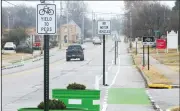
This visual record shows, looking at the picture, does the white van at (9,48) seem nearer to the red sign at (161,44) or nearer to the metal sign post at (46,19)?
the red sign at (161,44)

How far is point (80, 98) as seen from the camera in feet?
39.5

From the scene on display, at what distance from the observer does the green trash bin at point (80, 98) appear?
11.9m

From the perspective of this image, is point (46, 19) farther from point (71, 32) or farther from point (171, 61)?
point (71, 32)

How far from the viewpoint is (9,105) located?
59.2ft

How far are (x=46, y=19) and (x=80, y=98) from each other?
319 cm

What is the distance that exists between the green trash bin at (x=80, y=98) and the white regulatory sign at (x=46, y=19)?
9.64 feet

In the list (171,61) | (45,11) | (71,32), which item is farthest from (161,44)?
(45,11)

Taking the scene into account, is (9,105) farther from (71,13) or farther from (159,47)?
(71,13)

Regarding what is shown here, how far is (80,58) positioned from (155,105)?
41.5 metres

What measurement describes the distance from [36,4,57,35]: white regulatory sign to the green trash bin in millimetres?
2940

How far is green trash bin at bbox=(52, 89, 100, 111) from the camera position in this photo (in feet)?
39.2

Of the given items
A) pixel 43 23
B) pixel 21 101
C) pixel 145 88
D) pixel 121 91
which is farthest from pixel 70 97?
pixel 145 88

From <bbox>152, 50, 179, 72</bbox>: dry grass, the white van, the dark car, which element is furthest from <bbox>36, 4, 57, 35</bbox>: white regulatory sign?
the white van

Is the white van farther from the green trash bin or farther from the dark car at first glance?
the green trash bin
